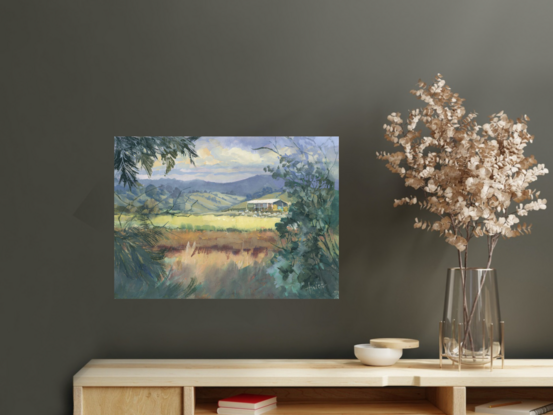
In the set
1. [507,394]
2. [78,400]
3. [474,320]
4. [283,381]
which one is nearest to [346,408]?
[283,381]

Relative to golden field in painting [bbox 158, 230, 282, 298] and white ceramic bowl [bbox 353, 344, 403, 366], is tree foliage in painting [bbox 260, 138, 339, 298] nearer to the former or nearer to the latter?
golden field in painting [bbox 158, 230, 282, 298]

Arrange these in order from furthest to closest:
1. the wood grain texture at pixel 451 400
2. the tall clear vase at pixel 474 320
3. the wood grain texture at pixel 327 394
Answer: the wood grain texture at pixel 327 394 → the tall clear vase at pixel 474 320 → the wood grain texture at pixel 451 400

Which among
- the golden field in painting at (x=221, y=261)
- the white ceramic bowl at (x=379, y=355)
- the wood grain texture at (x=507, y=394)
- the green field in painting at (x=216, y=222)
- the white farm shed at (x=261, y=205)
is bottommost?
the wood grain texture at (x=507, y=394)

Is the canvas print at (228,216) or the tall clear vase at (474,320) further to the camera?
the canvas print at (228,216)

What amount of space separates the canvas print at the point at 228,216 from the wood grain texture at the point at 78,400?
1.99ft

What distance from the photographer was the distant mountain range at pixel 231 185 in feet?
9.02

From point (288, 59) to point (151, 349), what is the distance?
1623 millimetres

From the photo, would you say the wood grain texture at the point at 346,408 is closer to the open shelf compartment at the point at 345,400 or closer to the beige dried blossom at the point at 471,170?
the open shelf compartment at the point at 345,400

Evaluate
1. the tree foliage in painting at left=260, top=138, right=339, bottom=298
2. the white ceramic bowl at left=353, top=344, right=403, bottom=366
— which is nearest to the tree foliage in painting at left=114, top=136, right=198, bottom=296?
the tree foliage in painting at left=260, top=138, right=339, bottom=298

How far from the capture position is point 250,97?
277 cm

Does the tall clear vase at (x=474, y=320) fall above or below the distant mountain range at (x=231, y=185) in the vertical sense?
below

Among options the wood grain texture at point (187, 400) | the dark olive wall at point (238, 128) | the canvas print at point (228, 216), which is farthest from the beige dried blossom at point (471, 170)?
the wood grain texture at point (187, 400)

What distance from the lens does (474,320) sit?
2.35 metres

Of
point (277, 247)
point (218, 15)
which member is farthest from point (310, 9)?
point (277, 247)
